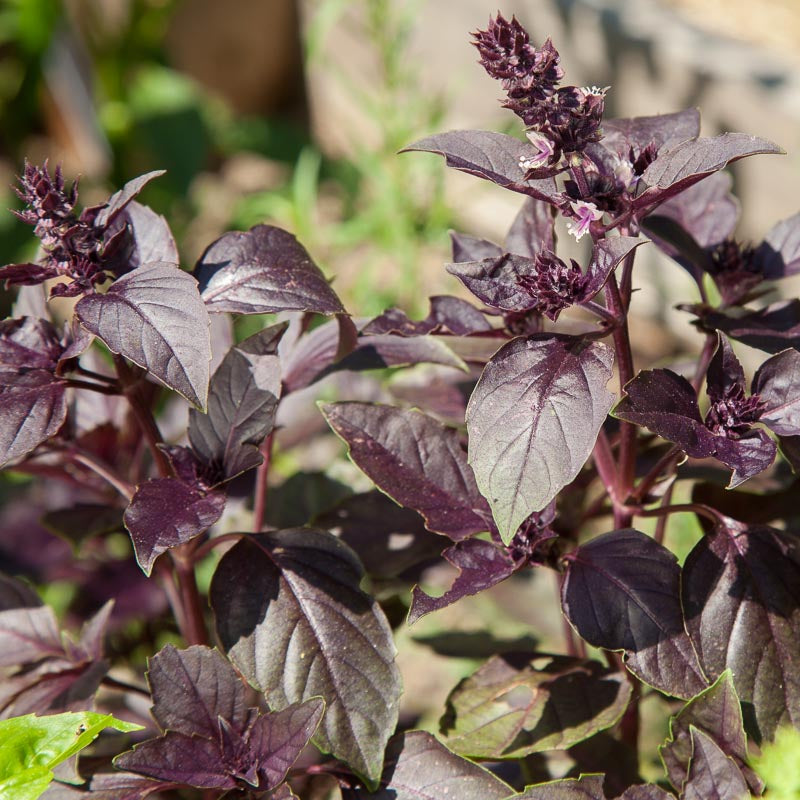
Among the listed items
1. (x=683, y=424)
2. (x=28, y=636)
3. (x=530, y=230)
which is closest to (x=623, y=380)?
(x=683, y=424)

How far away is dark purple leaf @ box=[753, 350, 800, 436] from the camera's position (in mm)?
769

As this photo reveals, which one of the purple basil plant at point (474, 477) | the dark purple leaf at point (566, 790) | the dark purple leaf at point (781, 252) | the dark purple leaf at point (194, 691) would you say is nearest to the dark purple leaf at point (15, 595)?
the purple basil plant at point (474, 477)

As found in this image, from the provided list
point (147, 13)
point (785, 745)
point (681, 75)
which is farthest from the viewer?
point (147, 13)

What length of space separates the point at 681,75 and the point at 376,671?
182 centimetres

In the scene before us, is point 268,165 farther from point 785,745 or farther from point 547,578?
point 785,745

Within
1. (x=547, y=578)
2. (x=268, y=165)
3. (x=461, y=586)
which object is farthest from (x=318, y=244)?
(x=461, y=586)

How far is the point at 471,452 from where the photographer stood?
Answer: 70 centimetres

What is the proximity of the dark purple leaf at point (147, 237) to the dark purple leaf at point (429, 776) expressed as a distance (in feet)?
1.53

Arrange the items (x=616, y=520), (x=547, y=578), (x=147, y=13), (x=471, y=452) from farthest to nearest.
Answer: (x=147, y=13) < (x=547, y=578) < (x=616, y=520) < (x=471, y=452)

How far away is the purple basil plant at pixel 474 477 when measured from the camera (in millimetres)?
709

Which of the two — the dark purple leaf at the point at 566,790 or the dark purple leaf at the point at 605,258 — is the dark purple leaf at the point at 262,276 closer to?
the dark purple leaf at the point at 605,258

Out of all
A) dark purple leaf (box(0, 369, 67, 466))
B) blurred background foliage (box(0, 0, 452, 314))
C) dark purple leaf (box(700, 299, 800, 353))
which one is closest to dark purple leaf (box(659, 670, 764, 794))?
dark purple leaf (box(700, 299, 800, 353))

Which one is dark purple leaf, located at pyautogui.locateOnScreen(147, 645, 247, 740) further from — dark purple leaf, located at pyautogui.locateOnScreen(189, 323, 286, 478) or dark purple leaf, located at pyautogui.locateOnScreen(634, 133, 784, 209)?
dark purple leaf, located at pyautogui.locateOnScreen(634, 133, 784, 209)

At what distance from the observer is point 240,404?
2.76 ft
